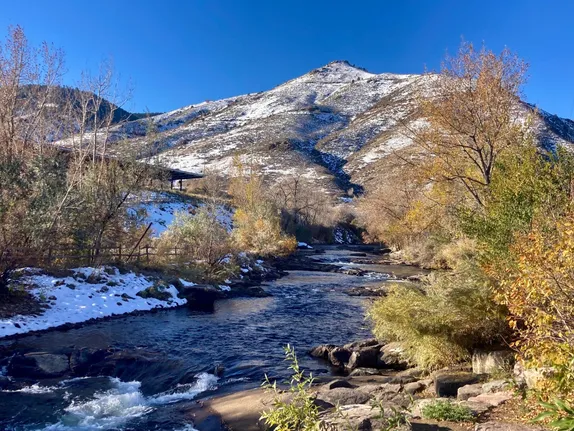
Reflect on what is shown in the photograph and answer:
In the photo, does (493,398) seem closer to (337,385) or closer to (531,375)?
(531,375)

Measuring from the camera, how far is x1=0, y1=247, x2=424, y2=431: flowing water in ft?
34.3

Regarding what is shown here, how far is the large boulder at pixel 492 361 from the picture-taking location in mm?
9781

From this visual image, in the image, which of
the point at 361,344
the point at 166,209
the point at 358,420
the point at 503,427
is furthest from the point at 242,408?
the point at 166,209

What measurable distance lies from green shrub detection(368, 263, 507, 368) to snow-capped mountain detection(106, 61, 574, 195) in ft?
229

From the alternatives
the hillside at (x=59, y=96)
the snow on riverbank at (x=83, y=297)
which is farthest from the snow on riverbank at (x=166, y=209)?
the snow on riverbank at (x=83, y=297)

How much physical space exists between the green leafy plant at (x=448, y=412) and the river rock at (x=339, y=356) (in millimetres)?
7057

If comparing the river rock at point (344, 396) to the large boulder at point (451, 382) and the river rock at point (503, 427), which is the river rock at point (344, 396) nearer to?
the large boulder at point (451, 382)

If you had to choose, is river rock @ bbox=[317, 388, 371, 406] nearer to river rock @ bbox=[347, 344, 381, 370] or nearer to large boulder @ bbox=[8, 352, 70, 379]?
river rock @ bbox=[347, 344, 381, 370]

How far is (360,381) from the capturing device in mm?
11922

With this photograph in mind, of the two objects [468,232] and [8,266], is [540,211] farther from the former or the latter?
[8,266]

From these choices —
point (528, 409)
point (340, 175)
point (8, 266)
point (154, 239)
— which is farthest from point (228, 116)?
point (528, 409)

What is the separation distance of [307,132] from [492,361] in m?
142

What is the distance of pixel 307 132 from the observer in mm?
148625

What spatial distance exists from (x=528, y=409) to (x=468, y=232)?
639 centimetres
